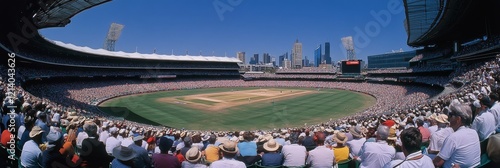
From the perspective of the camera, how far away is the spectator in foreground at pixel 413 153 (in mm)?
3691

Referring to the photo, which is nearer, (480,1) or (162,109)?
(480,1)

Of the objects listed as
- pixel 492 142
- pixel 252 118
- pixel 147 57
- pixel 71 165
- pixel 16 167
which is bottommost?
pixel 252 118

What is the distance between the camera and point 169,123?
105 feet

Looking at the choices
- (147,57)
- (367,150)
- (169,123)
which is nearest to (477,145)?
(367,150)

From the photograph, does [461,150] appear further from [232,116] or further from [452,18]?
[452,18]

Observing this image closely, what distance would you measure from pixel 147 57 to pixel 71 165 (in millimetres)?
87257

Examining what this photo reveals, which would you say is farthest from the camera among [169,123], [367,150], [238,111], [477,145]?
[238,111]

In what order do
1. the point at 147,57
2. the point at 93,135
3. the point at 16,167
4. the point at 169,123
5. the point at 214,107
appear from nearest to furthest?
the point at 93,135
the point at 16,167
the point at 169,123
the point at 214,107
the point at 147,57

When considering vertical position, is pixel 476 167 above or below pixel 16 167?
above

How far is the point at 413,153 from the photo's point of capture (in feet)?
12.4

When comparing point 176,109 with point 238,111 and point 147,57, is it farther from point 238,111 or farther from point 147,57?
point 147,57

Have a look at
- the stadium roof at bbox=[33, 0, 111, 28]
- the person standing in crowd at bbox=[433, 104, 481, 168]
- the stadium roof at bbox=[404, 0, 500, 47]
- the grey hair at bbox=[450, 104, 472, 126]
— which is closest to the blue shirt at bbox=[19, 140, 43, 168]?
the person standing in crowd at bbox=[433, 104, 481, 168]

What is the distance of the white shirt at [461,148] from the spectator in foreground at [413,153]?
1098 mm

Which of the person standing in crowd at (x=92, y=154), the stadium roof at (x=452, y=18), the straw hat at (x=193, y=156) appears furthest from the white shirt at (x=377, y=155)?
the stadium roof at (x=452, y=18)
